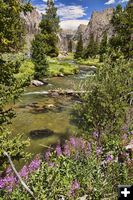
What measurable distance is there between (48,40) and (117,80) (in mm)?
76889

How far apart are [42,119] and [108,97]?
1469 cm

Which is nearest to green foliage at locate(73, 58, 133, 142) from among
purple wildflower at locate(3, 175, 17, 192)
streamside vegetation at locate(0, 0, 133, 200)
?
streamside vegetation at locate(0, 0, 133, 200)

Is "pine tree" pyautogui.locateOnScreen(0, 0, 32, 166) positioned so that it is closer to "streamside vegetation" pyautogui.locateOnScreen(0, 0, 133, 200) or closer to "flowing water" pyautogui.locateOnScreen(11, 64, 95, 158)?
"streamside vegetation" pyautogui.locateOnScreen(0, 0, 133, 200)

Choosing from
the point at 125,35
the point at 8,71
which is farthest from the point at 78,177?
the point at 125,35

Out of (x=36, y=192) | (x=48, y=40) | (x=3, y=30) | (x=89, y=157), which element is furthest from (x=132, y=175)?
(x=48, y=40)

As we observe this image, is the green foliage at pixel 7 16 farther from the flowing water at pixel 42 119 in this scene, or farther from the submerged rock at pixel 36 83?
the submerged rock at pixel 36 83

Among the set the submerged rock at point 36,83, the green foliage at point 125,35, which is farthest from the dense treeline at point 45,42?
the green foliage at point 125,35

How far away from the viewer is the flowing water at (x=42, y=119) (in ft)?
88.6

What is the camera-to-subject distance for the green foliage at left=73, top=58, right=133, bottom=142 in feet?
65.1

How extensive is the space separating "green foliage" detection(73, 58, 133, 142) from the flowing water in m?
1.52

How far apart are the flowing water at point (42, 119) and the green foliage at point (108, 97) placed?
59.7 inches

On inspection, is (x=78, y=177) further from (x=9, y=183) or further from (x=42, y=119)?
(x=42, y=119)

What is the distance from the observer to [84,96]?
20.5 m

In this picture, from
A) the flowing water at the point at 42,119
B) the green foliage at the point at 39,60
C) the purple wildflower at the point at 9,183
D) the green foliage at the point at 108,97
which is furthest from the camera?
the green foliage at the point at 39,60
